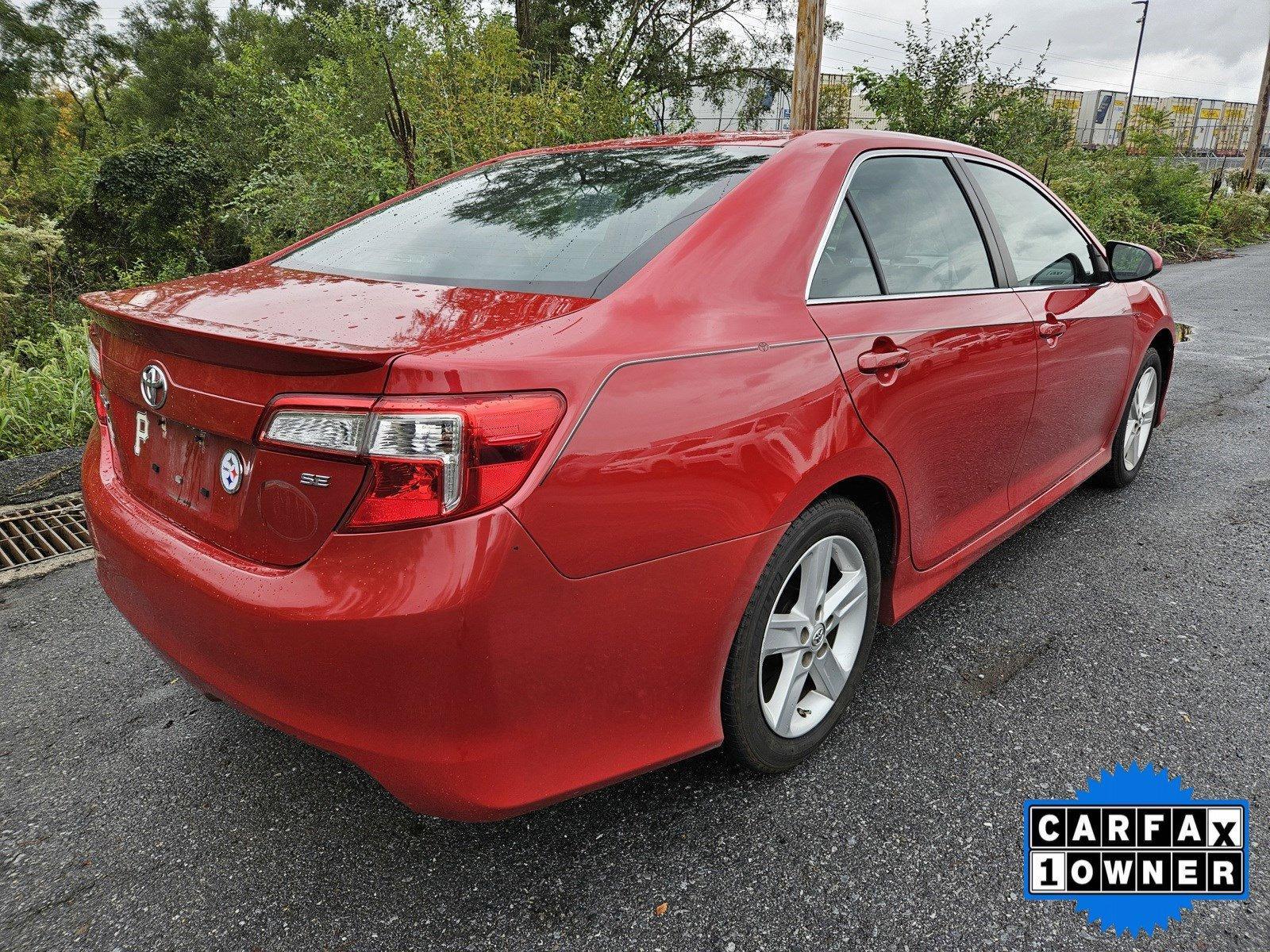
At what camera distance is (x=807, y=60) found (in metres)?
8.36

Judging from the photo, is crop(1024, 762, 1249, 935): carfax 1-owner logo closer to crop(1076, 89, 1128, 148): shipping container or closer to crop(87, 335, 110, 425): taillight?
crop(87, 335, 110, 425): taillight

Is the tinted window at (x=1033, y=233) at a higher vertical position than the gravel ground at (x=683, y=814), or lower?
higher

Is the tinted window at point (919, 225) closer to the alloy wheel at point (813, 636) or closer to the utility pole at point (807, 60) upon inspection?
the alloy wheel at point (813, 636)

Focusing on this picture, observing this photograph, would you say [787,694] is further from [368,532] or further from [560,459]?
[368,532]

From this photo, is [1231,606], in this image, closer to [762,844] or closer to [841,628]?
[841,628]

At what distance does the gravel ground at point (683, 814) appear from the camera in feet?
5.57

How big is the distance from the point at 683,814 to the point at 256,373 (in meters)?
1.36

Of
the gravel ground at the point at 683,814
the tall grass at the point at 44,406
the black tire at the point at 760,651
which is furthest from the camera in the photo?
the tall grass at the point at 44,406

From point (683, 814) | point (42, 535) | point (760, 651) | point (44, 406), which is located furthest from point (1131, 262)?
point (44, 406)

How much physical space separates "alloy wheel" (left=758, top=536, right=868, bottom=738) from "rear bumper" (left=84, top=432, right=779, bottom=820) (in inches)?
10.2

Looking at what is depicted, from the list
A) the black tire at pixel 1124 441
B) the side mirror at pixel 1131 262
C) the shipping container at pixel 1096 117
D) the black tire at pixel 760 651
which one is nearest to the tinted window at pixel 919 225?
the black tire at pixel 760 651

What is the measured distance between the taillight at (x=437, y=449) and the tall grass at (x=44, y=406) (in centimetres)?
376

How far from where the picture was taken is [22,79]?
23219 mm

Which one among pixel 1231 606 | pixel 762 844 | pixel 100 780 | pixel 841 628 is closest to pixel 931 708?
pixel 841 628
